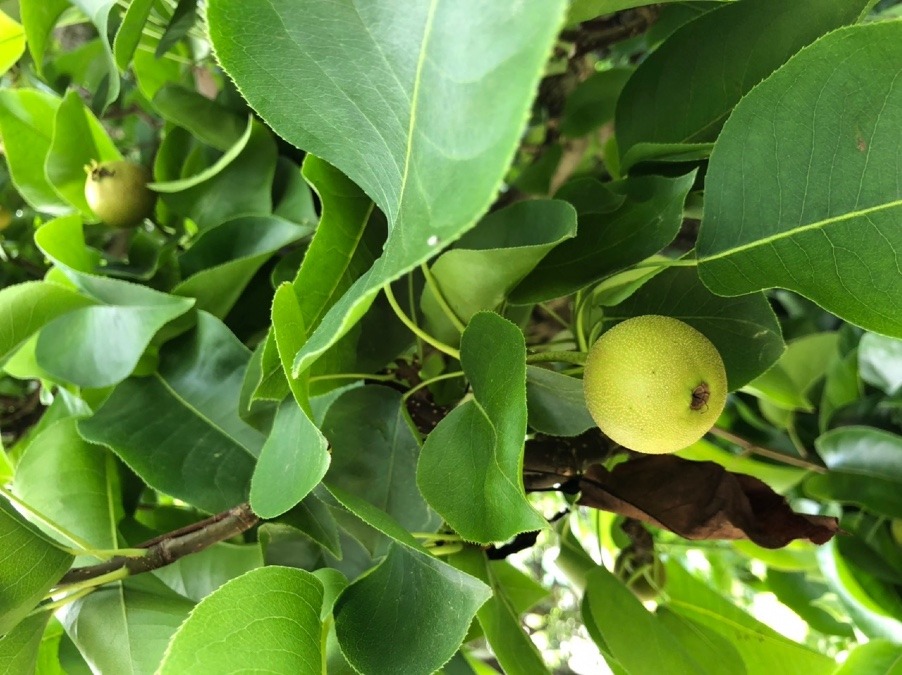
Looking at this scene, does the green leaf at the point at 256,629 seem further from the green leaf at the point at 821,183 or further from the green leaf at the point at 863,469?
the green leaf at the point at 863,469

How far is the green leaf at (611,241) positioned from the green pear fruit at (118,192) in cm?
47

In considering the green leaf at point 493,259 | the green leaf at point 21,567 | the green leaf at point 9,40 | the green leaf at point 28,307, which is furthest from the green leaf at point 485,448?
the green leaf at point 9,40

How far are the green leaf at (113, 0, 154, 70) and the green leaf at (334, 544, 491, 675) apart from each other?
414mm

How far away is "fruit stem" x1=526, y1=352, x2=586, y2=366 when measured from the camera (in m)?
0.48

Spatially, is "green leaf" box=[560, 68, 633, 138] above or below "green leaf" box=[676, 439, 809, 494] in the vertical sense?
above

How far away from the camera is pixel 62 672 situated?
589 millimetres

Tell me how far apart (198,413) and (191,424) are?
0.03ft

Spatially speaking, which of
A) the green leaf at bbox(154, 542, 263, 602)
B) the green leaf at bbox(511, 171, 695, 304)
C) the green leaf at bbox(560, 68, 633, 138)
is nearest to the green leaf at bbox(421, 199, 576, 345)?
the green leaf at bbox(511, 171, 695, 304)

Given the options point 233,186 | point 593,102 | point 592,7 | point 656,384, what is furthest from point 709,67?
point 233,186

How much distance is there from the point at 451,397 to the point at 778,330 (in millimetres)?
245

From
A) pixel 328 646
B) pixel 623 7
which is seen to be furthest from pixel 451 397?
pixel 623 7

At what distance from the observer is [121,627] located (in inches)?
19.7

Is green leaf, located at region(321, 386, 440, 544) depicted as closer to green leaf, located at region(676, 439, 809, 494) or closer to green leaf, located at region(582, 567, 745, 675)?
green leaf, located at region(582, 567, 745, 675)

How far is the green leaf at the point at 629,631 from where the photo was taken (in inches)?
20.1
